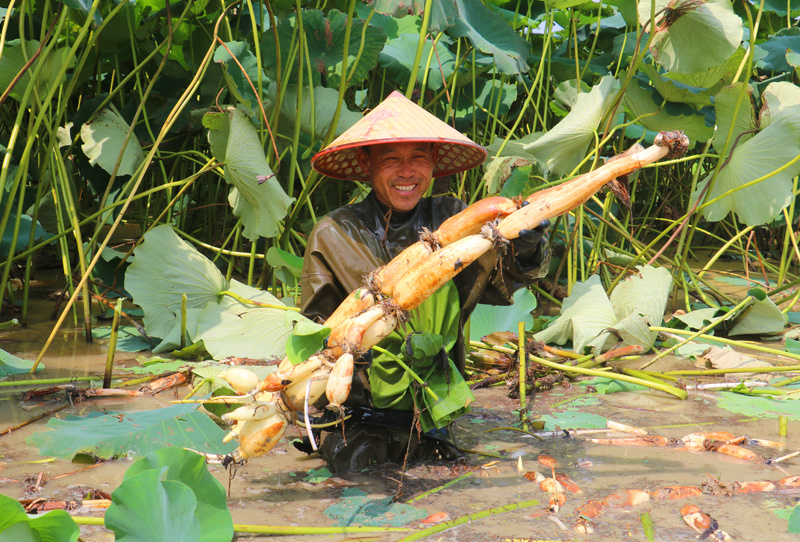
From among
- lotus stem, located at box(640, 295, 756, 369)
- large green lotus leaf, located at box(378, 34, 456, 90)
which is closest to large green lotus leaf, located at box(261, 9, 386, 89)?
large green lotus leaf, located at box(378, 34, 456, 90)

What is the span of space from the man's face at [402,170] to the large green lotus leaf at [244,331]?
0.66 m

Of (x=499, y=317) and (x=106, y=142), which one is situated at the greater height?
(x=106, y=142)

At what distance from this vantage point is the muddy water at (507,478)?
1.27 metres

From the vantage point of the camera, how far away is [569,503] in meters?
1.36

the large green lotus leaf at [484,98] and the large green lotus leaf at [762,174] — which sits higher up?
the large green lotus leaf at [484,98]

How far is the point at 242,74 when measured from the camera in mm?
2689

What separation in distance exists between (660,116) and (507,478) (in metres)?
2.14

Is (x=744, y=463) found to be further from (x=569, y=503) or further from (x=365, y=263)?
(x=365, y=263)

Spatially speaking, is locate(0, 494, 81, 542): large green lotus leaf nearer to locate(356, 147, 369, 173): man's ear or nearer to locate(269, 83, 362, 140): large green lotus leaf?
locate(356, 147, 369, 173): man's ear

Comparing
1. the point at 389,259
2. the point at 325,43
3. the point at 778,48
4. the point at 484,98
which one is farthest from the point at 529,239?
the point at 778,48

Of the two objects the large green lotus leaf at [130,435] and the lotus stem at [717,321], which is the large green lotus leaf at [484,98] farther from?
the large green lotus leaf at [130,435]

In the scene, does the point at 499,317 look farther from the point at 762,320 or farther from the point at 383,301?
the point at 383,301

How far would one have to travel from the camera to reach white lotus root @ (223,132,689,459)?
4.26 feet

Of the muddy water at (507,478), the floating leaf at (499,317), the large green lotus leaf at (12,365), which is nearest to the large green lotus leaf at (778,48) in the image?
the floating leaf at (499,317)
